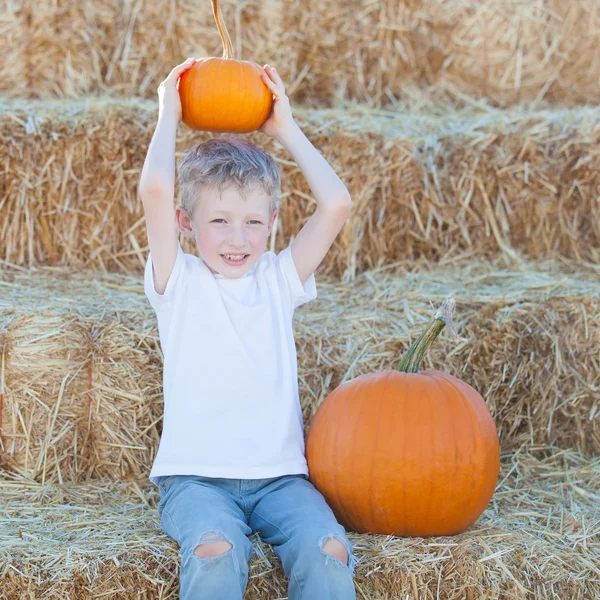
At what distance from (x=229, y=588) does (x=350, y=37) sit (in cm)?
262

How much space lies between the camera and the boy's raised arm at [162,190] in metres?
2.07

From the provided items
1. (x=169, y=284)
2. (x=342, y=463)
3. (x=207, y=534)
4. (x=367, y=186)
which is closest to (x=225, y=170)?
(x=169, y=284)

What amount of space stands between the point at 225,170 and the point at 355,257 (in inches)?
44.5

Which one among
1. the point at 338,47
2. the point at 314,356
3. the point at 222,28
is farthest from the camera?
the point at 338,47

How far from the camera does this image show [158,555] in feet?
6.34

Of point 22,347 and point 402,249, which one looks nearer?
point 22,347

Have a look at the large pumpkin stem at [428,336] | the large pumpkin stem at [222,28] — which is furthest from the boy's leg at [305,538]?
the large pumpkin stem at [222,28]

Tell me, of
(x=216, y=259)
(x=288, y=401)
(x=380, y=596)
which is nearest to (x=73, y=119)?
(x=216, y=259)

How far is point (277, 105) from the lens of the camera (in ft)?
7.54

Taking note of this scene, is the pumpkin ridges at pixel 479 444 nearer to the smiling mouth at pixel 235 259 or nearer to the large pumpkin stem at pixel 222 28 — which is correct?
the smiling mouth at pixel 235 259

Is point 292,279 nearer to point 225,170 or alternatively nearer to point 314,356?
point 225,170

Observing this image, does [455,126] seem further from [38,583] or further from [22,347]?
[38,583]

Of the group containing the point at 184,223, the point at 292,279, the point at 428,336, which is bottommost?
the point at 428,336

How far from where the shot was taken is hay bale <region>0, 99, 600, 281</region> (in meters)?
3.16
